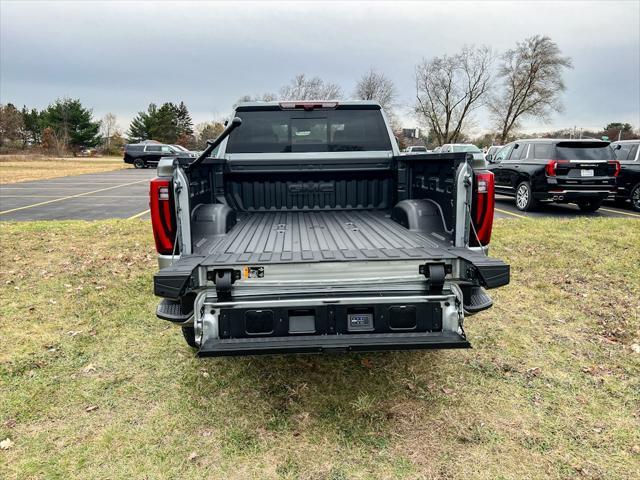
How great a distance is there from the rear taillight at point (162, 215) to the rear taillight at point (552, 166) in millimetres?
9928

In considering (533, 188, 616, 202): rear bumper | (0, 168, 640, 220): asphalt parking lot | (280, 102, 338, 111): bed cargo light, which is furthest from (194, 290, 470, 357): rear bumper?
(533, 188, 616, 202): rear bumper

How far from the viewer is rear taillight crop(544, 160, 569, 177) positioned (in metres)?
10.4

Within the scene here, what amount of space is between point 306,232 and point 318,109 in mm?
1503

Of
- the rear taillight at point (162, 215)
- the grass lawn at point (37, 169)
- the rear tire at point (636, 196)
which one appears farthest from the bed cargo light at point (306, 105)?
the grass lawn at point (37, 169)

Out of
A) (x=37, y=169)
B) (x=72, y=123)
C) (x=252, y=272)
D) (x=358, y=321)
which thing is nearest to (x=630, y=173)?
(x=358, y=321)

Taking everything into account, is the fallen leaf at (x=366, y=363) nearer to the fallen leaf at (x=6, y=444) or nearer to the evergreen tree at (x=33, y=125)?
the fallen leaf at (x=6, y=444)

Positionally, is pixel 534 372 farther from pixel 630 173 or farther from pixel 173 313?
pixel 630 173

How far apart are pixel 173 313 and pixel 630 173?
41.5ft

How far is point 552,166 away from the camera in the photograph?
10516mm

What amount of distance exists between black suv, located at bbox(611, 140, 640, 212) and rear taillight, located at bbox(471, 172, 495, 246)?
35.3ft

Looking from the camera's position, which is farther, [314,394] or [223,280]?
[314,394]

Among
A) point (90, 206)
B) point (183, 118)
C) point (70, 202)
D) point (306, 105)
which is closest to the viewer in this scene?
point (306, 105)

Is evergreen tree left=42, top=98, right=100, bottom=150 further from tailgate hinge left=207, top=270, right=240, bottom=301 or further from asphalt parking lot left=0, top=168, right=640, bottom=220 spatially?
tailgate hinge left=207, top=270, right=240, bottom=301

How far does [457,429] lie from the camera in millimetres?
2859
